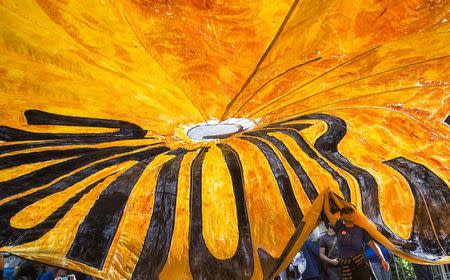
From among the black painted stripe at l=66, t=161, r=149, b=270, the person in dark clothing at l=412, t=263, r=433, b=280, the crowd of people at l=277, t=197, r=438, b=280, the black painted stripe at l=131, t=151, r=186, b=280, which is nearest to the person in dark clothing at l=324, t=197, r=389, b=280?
the crowd of people at l=277, t=197, r=438, b=280

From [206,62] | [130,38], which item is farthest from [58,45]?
→ [206,62]

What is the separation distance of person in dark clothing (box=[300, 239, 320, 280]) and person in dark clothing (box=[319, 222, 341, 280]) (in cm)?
15

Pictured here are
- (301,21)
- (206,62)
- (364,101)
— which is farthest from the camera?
(364,101)

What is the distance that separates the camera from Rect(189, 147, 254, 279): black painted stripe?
3035mm

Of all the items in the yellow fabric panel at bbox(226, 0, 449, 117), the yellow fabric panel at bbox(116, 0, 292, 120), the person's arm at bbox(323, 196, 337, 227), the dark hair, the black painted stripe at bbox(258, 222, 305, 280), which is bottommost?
the black painted stripe at bbox(258, 222, 305, 280)

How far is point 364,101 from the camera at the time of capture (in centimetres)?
241

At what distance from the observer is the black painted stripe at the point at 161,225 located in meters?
3.00

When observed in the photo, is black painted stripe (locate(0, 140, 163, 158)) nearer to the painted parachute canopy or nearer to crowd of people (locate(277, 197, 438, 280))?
the painted parachute canopy

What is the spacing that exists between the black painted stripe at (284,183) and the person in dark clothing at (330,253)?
55.2 inches

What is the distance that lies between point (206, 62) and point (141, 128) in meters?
0.80

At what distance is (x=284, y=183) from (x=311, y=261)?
1.86m

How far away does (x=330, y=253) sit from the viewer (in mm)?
4492

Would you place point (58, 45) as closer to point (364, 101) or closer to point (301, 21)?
point (301, 21)

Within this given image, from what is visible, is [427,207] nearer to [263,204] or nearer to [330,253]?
[263,204]
